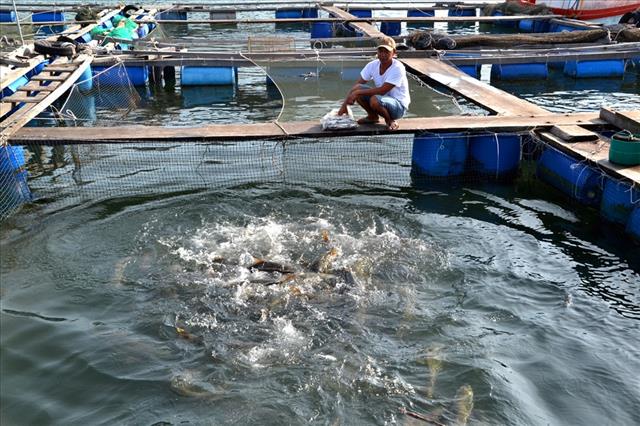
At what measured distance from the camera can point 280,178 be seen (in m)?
9.98

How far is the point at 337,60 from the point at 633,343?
356 inches

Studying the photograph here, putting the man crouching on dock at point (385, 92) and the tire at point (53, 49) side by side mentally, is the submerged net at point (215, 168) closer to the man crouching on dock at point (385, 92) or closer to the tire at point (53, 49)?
the man crouching on dock at point (385, 92)

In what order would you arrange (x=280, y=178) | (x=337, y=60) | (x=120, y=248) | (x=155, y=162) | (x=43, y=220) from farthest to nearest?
(x=337, y=60)
(x=155, y=162)
(x=280, y=178)
(x=43, y=220)
(x=120, y=248)

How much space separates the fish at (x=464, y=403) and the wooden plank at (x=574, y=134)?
18.1 feet

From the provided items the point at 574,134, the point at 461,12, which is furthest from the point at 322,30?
the point at 574,134

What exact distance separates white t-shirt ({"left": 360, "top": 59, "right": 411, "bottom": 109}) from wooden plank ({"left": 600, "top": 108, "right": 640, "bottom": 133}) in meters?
3.57

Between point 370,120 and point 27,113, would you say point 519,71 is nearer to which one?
point 370,120

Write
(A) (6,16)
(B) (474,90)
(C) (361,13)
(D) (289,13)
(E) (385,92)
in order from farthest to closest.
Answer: (D) (289,13) < (C) (361,13) < (A) (6,16) < (B) (474,90) < (E) (385,92)

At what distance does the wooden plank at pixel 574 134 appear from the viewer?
940 centimetres

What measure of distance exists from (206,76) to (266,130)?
24.8 feet

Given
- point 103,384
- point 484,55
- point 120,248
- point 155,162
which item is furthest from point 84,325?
point 484,55

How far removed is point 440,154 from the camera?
32.7 ft

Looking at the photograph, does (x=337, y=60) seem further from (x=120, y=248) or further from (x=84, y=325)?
(x=84, y=325)

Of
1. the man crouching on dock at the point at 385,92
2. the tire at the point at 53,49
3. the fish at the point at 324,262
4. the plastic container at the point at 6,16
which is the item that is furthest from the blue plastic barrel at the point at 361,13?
the fish at the point at 324,262
